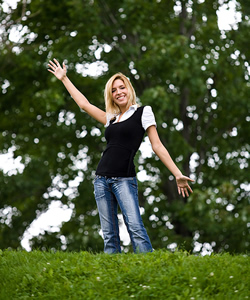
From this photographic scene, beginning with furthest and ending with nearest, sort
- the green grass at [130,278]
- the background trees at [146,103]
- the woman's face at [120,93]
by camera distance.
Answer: the background trees at [146,103] → the woman's face at [120,93] → the green grass at [130,278]

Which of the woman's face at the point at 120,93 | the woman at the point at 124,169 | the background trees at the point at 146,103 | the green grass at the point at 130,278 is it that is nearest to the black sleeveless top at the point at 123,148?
the woman at the point at 124,169

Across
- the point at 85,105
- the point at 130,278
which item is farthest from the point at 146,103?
the point at 130,278

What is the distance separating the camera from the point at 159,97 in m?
10.6

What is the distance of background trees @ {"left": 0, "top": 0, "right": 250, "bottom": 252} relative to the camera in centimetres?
1133

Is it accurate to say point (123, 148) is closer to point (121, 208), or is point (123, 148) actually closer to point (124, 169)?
point (124, 169)

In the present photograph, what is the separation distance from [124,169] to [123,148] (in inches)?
8.3

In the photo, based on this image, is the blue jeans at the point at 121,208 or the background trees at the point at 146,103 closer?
the blue jeans at the point at 121,208

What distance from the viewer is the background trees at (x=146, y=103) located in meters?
11.3

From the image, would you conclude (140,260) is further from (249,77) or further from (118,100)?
(249,77)

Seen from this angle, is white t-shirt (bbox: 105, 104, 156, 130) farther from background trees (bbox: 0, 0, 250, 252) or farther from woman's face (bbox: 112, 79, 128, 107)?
background trees (bbox: 0, 0, 250, 252)

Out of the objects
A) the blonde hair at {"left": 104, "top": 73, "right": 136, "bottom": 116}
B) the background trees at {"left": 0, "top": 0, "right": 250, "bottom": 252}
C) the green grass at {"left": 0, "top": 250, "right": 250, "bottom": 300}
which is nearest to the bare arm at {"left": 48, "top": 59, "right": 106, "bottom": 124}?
the blonde hair at {"left": 104, "top": 73, "right": 136, "bottom": 116}

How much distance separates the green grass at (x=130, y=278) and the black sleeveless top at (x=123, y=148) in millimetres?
844

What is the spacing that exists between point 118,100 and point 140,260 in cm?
162

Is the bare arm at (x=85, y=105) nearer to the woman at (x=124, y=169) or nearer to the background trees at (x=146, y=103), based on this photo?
the woman at (x=124, y=169)
